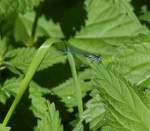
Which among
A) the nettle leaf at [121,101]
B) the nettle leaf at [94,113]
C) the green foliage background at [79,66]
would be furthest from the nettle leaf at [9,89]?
the nettle leaf at [121,101]

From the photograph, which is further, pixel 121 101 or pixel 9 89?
pixel 9 89

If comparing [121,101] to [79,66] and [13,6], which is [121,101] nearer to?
[79,66]

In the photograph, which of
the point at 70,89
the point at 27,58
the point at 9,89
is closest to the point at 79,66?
the point at 70,89

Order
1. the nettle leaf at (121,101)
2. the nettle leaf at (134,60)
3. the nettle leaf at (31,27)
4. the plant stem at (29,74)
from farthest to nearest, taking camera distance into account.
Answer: the nettle leaf at (31,27) → the nettle leaf at (134,60) → the plant stem at (29,74) → the nettle leaf at (121,101)

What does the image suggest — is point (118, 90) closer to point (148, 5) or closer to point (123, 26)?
point (123, 26)

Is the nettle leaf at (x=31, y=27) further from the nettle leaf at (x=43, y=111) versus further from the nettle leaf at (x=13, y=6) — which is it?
the nettle leaf at (x=43, y=111)

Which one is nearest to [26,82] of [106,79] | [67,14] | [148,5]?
[106,79]
